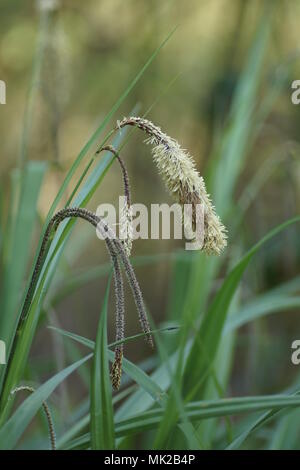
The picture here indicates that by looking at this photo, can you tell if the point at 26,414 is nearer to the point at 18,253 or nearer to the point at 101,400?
the point at 101,400

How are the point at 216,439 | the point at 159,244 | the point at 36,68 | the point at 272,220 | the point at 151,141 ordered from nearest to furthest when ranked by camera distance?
the point at 151,141 → the point at 36,68 → the point at 216,439 → the point at 272,220 → the point at 159,244

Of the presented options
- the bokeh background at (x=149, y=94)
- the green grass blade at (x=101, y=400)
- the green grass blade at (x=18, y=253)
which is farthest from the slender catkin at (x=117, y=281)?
the bokeh background at (x=149, y=94)

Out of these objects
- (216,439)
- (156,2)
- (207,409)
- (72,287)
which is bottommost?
Result: (216,439)

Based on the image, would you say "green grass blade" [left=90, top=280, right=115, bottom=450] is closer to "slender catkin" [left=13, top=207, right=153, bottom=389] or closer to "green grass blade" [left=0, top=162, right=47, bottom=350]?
"slender catkin" [left=13, top=207, right=153, bottom=389]

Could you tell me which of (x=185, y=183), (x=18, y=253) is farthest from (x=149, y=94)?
(x=185, y=183)

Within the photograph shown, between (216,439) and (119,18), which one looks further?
(119,18)

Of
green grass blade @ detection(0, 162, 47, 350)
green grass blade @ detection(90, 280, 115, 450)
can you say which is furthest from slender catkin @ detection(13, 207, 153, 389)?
green grass blade @ detection(0, 162, 47, 350)
